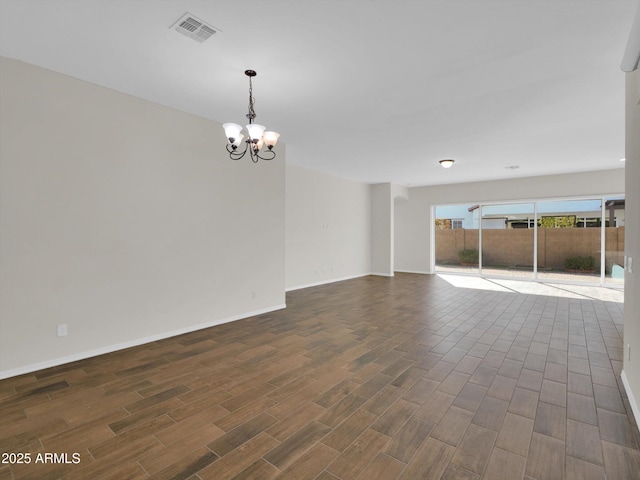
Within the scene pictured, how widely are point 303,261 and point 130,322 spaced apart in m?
4.21

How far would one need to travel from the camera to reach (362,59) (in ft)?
8.98

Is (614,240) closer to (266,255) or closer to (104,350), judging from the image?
(266,255)

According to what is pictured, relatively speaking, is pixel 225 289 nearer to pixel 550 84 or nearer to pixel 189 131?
pixel 189 131

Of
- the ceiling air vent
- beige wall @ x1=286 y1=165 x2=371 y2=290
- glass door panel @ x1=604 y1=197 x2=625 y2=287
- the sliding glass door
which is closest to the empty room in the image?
the ceiling air vent

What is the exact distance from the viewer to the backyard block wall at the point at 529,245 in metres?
7.23

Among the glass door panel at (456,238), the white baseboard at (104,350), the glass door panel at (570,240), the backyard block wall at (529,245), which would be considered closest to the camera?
the white baseboard at (104,350)

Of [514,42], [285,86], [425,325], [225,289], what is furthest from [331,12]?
[425,325]

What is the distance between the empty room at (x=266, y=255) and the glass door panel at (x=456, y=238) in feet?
12.4

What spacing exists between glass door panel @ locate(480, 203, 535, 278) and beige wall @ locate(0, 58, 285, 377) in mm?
7406

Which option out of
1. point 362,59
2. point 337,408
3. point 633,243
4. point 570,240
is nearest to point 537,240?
point 570,240

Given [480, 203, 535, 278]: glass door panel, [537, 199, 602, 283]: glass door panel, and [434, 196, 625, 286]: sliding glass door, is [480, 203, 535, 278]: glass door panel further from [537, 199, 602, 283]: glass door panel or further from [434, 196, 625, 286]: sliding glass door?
[537, 199, 602, 283]: glass door panel

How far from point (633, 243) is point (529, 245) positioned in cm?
690

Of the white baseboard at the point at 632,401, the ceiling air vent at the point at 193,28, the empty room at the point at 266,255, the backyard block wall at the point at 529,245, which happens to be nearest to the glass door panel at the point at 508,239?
the backyard block wall at the point at 529,245

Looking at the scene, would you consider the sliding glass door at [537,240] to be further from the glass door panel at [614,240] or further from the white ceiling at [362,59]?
the white ceiling at [362,59]
